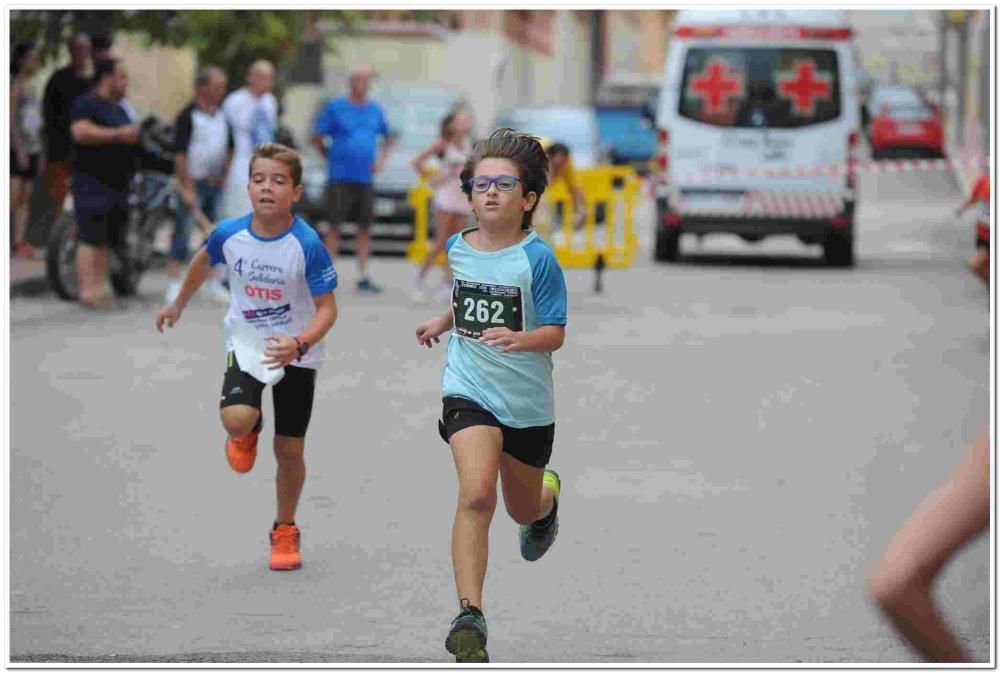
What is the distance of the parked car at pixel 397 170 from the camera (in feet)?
69.8

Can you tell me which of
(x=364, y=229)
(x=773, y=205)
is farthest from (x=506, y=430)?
(x=773, y=205)

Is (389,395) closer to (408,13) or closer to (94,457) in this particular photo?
(94,457)

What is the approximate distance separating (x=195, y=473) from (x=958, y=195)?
29663 mm

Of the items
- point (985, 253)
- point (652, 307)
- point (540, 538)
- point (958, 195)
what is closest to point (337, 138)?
point (652, 307)

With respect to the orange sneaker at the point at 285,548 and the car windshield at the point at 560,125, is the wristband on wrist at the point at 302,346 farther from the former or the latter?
the car windshield at the point at 560,125

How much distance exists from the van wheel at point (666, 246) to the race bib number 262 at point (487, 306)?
659 inches

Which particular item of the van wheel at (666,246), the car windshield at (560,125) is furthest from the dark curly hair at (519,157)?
the car windshield at (560,125)

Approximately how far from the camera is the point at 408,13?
30891 mm

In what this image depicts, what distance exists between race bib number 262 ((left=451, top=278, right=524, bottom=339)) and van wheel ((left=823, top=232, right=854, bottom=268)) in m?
16.4

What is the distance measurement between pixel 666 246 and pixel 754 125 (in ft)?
5.31

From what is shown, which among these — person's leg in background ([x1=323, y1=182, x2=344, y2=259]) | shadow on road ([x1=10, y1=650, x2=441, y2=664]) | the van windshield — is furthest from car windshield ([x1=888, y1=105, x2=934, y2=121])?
shadow on road ([x1=10, y1=650, x2=441, y2=664])

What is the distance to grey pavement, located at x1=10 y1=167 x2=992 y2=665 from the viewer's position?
18.9ft

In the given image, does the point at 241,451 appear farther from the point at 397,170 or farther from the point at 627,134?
the point at 627,134

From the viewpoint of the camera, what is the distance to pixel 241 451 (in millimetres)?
6668
